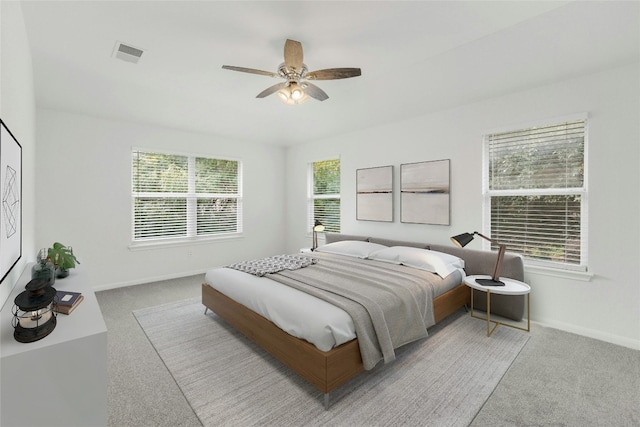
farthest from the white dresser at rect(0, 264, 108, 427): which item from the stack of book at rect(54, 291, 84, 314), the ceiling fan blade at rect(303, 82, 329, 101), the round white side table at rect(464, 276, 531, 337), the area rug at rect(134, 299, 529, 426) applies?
the round white side table at rect(464, 276, 531, 337)

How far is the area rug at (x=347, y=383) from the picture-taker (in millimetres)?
1766

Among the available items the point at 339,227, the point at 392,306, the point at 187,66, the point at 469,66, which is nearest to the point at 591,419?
the point at 392,306

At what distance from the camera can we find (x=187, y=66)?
2990 mm

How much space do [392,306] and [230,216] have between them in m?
4.12

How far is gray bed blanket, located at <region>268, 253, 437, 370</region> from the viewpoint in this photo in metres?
2.09

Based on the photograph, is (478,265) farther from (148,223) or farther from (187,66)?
(148,223)

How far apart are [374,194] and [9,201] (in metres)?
3.99

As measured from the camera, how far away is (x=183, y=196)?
4.95 metres

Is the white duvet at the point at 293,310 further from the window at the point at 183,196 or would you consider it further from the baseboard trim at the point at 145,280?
the window at the point at 183,196

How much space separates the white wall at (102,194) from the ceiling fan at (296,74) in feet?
9.39

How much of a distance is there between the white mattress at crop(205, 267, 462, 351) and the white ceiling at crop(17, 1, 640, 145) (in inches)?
87.5

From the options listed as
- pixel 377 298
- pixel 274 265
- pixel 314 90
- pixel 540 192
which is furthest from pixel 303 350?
pixel 540 192

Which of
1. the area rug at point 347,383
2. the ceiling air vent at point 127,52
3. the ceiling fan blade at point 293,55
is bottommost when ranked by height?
the area rug at point 347,383

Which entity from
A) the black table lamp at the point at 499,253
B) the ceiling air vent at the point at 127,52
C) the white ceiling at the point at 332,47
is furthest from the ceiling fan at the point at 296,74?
the black table lamp at the point at 499,253
